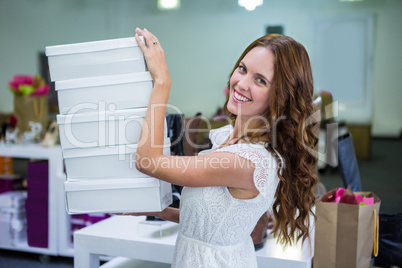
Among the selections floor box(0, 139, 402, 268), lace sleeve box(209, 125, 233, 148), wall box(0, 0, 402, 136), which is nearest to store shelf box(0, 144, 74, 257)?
floor box(0, 139, 402, 268)

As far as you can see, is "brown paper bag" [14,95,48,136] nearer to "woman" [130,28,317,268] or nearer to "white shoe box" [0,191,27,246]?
"white shoe box" [0,191,27,246]

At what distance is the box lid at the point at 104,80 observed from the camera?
1056 mm

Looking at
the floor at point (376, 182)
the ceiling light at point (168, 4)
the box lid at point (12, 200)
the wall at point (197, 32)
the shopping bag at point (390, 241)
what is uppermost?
the ceiling light at point (168, 4)

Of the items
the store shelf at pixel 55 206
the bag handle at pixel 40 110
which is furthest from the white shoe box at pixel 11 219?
the bag handle at pixel 40 110

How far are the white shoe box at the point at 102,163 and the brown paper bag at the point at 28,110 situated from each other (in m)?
2.33

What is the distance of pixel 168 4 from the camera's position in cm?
860

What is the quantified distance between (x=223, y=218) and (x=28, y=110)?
2.59 meters

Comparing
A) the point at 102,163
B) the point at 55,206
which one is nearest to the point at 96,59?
the point at 102,163

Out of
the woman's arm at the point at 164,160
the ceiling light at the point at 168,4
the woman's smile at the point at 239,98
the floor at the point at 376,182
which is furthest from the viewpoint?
the ceiling light at the point at 168,4

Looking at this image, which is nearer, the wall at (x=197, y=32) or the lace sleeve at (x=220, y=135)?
the lace sleeve at (x=220, y=135)

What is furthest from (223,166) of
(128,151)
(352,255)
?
(352,255)

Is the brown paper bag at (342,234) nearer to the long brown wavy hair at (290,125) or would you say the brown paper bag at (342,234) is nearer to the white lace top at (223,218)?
the long brown wavy hair at (290,125)

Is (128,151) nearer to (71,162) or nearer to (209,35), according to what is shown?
(71,162)

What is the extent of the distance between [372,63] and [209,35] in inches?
131
